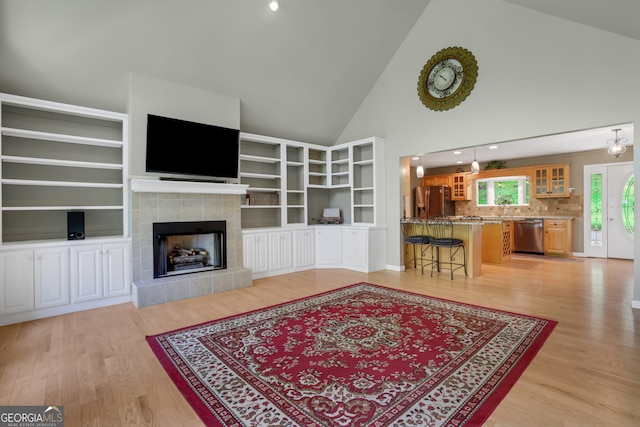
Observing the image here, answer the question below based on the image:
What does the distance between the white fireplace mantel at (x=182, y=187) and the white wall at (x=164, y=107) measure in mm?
326

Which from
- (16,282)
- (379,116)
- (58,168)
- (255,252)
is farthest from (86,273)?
(379,116)

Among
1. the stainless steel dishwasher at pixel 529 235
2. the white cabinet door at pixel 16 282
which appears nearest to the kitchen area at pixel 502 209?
the stainless steel dishwasher at pixel 529 235

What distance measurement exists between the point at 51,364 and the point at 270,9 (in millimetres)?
4279

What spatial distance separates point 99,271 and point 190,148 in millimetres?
1876

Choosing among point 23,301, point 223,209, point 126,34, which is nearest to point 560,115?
point 223,209

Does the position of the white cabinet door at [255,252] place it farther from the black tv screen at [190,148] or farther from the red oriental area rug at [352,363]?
the red oriental area rug at [352,363]

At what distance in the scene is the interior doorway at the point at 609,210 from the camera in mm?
6770

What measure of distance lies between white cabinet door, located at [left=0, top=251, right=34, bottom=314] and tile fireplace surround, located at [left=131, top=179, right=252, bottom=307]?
3.19 ft

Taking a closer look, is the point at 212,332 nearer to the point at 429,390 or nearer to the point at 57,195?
the point at 429,390

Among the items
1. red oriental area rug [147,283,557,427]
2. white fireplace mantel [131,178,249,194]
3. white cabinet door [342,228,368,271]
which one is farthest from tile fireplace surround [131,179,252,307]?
Answer: white cabinet door [342,228,368,271]

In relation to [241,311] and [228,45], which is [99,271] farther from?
[228,45]

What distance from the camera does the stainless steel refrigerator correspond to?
9.20 m

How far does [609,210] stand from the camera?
7.00 meters

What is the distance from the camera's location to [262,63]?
4.55 metres
